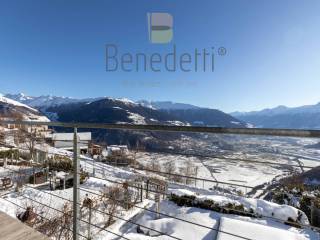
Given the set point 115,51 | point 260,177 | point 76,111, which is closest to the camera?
point 115,51

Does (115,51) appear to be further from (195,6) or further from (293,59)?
(293,59)

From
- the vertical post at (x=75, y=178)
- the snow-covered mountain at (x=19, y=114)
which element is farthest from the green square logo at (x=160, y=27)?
the vertical post at (x=75, y=178)

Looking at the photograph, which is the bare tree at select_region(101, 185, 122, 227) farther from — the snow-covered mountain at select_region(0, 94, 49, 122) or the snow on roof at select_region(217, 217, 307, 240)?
the snow-covered mountain at select_region(0, 94, 49, 122)

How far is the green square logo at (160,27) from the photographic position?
904cm

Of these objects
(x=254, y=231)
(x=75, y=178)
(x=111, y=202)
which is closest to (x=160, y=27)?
(x=111, y=202)

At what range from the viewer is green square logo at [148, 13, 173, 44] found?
9.04 metres

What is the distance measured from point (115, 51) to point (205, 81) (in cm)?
1479

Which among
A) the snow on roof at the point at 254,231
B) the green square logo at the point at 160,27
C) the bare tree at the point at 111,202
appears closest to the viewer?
the snow on roof at the point at 254,231

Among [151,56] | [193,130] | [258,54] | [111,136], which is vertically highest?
[258,54]

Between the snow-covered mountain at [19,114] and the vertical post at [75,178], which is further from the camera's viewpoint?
the snow-covered mountain at [19,114]

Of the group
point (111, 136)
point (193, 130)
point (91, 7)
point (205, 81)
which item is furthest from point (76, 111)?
point (193, 130)

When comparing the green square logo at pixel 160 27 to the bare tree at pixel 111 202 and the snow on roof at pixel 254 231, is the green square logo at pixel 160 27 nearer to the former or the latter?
the bare tree at pixel 111 202

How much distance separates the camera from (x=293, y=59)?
41.0 feet

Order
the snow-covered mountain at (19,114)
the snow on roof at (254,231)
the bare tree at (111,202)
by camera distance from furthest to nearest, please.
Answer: the snow-covered mountain at (19,114)
the bare tree at (111,202)
the snow on roof at (254,231)
